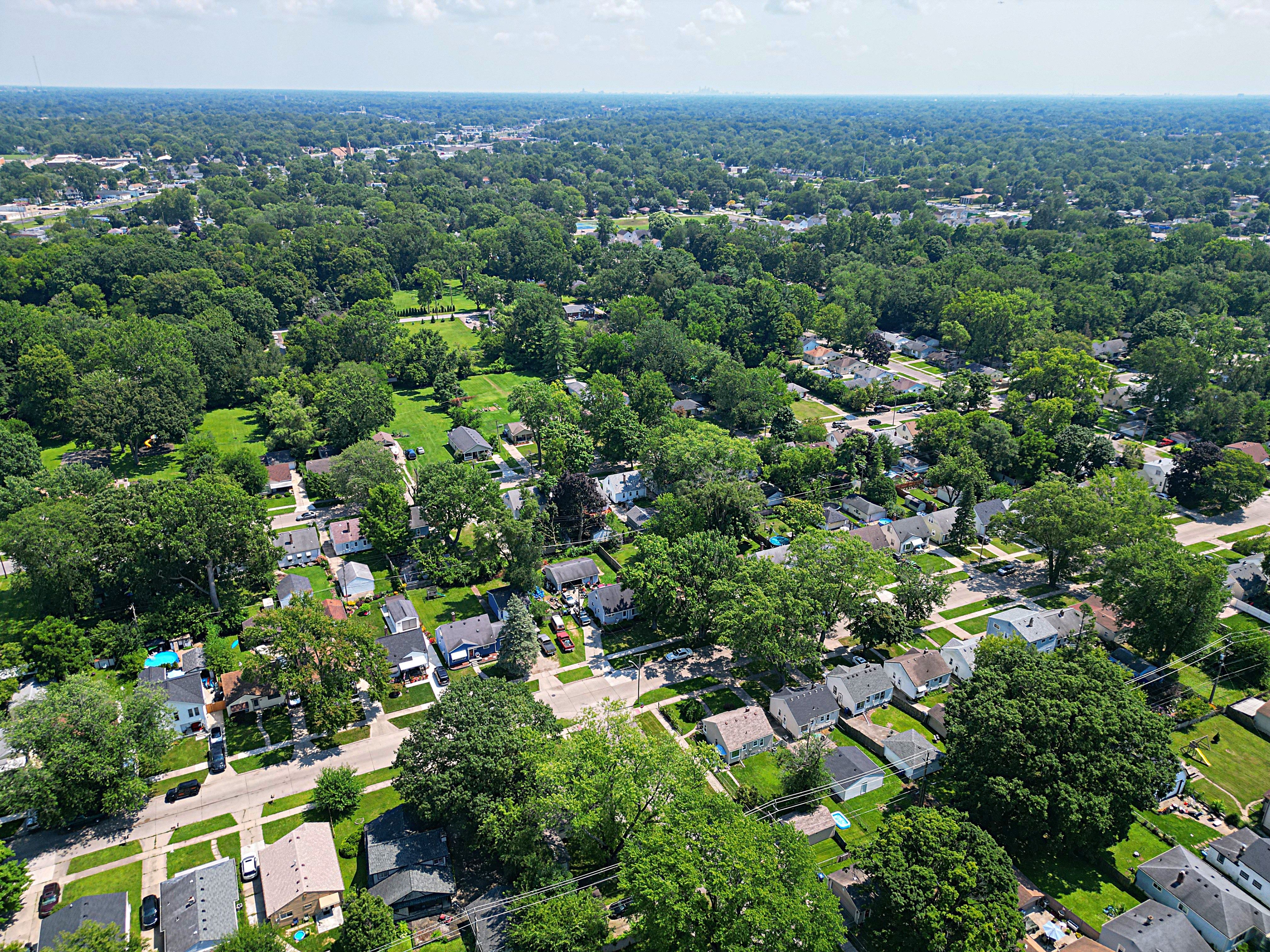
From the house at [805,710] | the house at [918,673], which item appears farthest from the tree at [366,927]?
the house at [918,673]

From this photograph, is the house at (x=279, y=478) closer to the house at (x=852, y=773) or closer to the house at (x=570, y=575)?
the house at (x=570, y=575)

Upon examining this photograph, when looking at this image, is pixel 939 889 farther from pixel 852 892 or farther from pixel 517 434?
pixel 517 434

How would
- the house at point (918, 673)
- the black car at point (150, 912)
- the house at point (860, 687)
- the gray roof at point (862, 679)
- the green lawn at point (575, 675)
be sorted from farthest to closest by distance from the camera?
the green lawn at point (575, 675) → the house at point (918, 673) → the gray roof at point (862, 679) → the house at point (860, 687) → the black car at point (150, 912)

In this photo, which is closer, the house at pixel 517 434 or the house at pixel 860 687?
the house at pixel 860 687

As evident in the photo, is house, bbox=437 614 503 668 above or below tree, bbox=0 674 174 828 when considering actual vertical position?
below

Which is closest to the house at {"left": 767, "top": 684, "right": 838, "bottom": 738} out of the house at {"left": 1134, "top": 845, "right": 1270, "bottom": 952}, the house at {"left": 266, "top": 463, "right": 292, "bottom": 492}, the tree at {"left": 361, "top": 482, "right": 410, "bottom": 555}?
the house at {"left": 1134, "top": 845, "right": 1270, "bottom": 952}

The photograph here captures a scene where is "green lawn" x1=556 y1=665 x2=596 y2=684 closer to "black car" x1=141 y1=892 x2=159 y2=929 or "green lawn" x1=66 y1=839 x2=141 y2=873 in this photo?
"black car" x1=141 y1=892 x2=159 y2=929

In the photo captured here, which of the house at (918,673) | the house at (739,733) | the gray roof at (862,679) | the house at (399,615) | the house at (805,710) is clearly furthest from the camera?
the house at (399,615)

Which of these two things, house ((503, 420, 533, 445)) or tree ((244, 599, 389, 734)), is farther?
house ((503, 420, 533, 445))
